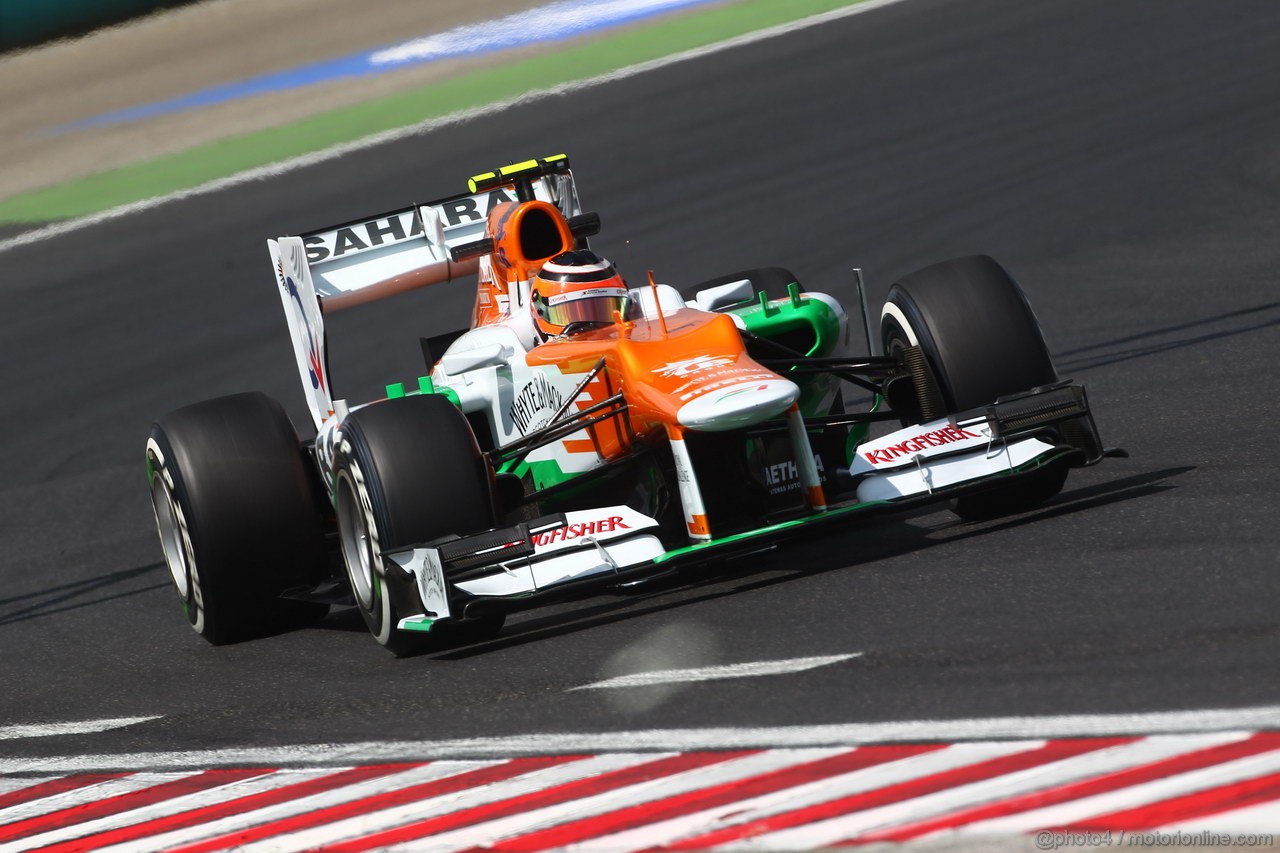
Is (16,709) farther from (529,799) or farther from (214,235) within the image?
(214,235)

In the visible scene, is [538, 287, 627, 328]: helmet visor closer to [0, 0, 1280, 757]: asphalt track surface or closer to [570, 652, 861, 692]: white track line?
[0, 0, 1280, 757]: asphalt track surface

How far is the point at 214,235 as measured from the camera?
62.8 feet

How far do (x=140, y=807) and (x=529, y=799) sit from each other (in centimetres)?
150

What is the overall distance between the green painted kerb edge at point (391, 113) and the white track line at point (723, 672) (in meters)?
15.7

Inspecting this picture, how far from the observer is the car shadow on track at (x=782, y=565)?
7.34 m

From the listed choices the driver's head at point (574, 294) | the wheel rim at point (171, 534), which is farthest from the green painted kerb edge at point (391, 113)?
the driver's head at point (574, 294)

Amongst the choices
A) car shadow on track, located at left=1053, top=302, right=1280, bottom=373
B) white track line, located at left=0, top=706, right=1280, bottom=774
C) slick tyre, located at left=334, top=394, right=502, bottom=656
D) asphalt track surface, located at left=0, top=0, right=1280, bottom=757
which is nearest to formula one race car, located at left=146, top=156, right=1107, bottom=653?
slick tyre, located at left=334, top=394, right=502, bottom=656

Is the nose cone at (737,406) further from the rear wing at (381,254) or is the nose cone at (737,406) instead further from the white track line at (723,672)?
the rear wing at (381,254)

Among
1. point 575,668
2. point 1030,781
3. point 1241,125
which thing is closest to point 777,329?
point 575,668

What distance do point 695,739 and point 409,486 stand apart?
2153 millimetres

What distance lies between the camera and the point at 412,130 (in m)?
21.5

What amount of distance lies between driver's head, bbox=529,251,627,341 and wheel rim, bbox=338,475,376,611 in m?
1.26

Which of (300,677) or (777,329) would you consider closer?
(300,677)

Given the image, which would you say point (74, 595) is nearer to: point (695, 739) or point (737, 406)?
point (737, 406)
